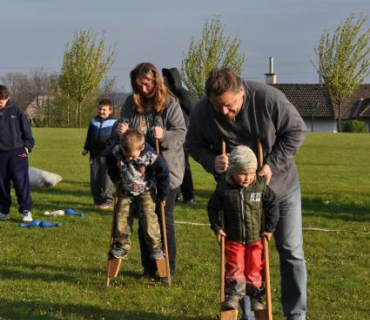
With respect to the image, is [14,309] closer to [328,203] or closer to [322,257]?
[322,257]

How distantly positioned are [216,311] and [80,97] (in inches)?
2736

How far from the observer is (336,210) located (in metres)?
13.9

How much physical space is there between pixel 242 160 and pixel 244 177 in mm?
140

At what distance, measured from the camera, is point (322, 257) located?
9.52 meters

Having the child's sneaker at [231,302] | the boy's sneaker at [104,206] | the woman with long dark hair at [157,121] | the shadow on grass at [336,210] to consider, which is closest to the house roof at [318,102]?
the shadow on grass at [336,210]

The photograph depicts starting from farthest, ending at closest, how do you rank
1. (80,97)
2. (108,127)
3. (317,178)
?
(80,97) → (317,178) → (108,127)

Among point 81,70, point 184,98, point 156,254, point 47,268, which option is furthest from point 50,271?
point 81,70

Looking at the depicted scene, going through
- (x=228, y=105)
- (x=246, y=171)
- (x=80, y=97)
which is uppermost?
(x=228, y=105)

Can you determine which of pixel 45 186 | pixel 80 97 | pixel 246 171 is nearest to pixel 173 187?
pixel 246 171

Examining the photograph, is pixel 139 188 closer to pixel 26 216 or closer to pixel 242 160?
pixel 242 160

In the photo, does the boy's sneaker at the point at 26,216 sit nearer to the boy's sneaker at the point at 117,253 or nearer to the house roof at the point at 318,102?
the boy's sneaker at the point at 117,253

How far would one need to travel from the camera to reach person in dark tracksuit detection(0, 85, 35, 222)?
38.2 ft

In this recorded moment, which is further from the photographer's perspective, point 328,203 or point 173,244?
point 328,203

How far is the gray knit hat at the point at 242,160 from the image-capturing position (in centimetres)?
555
